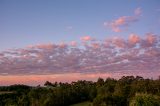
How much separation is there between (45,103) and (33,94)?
58.6ft

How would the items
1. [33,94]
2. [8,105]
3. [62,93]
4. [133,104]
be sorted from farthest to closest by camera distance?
[33,94], [62,93], [8,105], [133,104]

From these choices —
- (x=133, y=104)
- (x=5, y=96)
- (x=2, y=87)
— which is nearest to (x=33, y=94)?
(x=5, y=96)

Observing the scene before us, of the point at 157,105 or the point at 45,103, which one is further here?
the point at 45,103

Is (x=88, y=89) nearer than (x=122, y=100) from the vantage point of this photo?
No

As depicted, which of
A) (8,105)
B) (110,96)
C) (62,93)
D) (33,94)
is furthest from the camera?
(33,94)

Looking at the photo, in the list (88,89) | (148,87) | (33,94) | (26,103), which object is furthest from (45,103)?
(148,87)

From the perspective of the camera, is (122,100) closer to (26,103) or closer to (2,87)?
(26,103)

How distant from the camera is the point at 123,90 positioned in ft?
344

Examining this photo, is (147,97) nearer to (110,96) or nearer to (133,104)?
(133,104)

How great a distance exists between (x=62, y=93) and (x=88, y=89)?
16.1m

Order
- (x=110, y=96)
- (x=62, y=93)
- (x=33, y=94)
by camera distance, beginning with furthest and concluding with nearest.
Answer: (x=33, y=94) < (x=62, y=93) < (x=110, y=96)

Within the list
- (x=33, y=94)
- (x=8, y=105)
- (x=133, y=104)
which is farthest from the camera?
(x=33, y=94)

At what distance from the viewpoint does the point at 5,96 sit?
12162 cm

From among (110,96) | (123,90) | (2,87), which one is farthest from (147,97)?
(2,87)
